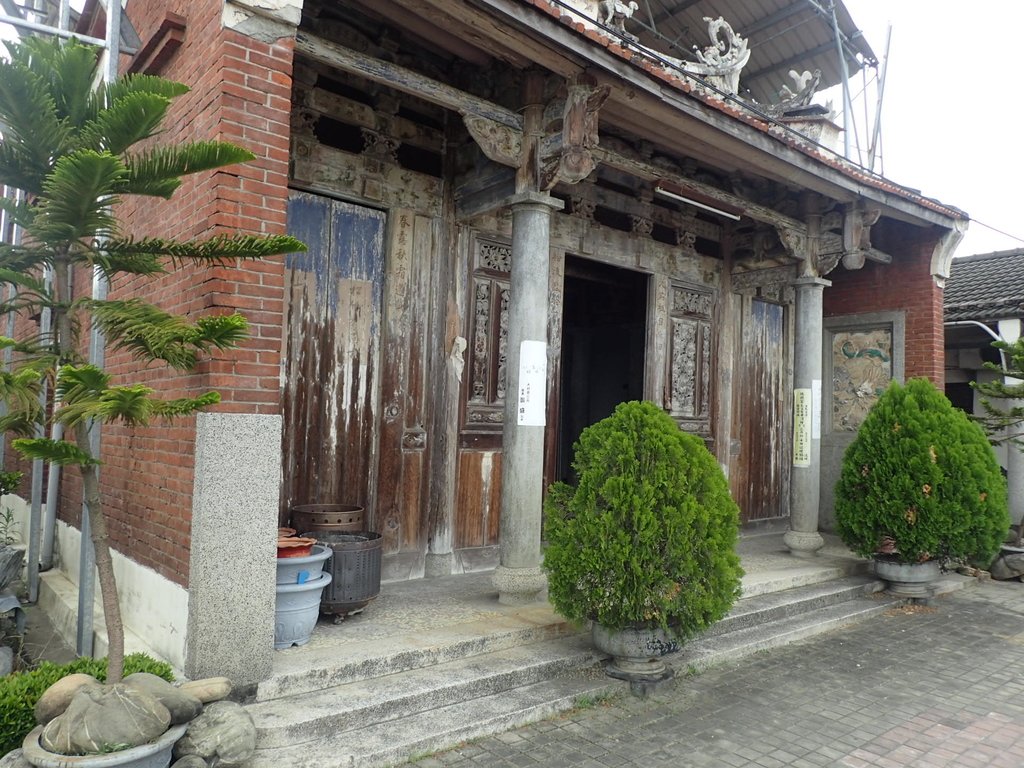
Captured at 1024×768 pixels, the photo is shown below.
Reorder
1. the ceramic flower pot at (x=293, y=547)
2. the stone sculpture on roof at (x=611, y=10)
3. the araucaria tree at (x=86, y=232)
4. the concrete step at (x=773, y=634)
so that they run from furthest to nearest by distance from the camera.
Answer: the stone sculpture on roof at (x=611, y=10)
the concrete step at (x=773, y=634)
the ceramic flower pot at (x=293, y=547)
the araucaria tree at (x=86, y=232)

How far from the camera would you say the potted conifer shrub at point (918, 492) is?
22.2 feet

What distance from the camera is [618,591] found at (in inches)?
169

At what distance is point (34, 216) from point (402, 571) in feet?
12.6

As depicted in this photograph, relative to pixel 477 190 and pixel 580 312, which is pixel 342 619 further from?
pixel 580 312

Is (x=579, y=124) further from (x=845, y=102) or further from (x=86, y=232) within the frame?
(x=845, y=102)

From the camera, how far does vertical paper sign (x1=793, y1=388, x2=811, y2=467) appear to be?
7766 mm

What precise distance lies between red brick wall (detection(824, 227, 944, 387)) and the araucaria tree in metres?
8.07

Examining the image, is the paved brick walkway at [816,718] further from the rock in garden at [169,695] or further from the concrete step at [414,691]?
the rock in garden at [169,695]

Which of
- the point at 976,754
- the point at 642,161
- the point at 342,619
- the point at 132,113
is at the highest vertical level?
the point at 642,161

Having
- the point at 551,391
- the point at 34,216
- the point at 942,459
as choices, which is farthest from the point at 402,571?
the point at 942,459

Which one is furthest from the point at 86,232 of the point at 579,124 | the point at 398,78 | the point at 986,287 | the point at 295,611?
the point at 986,287

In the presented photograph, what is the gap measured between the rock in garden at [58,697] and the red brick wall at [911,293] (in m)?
8.72

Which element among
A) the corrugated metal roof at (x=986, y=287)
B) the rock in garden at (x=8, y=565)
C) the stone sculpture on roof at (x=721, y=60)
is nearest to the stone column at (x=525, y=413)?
the rock in garden at (x=8, y=565)

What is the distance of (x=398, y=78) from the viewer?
4691 mm
